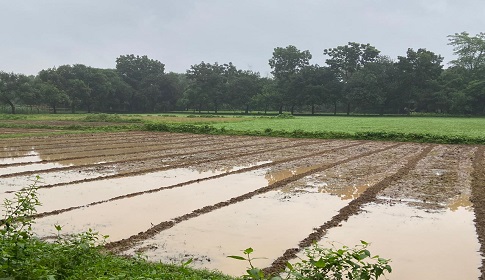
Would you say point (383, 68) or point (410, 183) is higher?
point (383, 68)

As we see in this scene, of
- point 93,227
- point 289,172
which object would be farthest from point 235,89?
point 93,227

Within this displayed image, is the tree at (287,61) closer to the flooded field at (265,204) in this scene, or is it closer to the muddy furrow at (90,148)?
the muddy furrow at (90,148)

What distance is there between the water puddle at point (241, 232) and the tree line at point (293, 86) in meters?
63.2

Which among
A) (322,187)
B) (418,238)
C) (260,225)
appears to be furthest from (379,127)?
(260,225)

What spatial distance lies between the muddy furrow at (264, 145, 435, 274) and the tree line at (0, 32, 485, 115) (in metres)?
58.6

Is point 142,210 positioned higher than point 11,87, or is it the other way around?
point 11,87

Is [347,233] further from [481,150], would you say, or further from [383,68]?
[383,68]

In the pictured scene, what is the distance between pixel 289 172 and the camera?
47.9 ft

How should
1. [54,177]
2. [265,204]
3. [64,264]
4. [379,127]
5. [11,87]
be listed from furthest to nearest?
[11,87] → [379,127] → [54,177] → [265,204] → [64,264]

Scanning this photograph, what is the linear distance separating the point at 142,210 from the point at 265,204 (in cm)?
278

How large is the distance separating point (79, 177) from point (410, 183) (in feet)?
33.0

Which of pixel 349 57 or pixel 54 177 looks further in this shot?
pixel 349 57

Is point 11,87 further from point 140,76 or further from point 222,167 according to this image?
point 222,167

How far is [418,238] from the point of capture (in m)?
7.31
